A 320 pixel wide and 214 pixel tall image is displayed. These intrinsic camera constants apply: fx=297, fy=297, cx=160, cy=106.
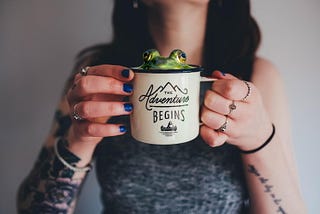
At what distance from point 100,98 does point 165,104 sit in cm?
15

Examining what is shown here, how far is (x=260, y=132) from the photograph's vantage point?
55cm

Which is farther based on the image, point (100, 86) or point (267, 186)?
point (267, 186)

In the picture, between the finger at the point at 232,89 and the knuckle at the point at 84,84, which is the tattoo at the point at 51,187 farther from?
the finger at the point at 232,89

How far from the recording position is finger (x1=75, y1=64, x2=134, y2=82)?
0.44m

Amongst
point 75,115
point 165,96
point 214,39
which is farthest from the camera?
point 214,39

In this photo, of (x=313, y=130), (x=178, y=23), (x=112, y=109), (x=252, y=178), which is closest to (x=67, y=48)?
(x=178, y=23)

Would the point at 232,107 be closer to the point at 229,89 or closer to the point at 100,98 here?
the point at 229,89

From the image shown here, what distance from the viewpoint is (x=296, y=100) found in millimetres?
771

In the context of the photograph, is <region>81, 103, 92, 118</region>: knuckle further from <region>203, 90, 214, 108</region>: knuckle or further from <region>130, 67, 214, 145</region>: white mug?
<region>203, 90, 214, 108</region>: knuckle

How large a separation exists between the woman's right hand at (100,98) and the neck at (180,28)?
0.26 meters

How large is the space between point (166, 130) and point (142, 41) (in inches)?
16.8

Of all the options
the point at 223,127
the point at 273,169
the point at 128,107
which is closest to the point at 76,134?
the point at 128,107

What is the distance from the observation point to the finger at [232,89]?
469 mm

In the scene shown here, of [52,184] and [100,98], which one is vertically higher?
[100,98]
